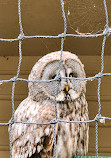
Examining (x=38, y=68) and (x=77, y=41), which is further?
(x=77, y=41)

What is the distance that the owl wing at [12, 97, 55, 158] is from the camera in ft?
6.12

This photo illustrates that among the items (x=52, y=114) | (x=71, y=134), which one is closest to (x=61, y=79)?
(x=52, y=114)

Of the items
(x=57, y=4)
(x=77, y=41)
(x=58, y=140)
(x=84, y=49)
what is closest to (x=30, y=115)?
(x=58, y=140)

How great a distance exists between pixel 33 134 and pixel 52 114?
0.17 metres

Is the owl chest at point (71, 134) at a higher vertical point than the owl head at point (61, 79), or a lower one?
lower

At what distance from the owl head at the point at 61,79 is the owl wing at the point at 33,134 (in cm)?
10

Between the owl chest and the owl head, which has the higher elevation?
the owl head

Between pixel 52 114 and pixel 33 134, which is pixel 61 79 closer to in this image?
pixel 52 114

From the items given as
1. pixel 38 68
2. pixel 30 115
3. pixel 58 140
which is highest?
pixel 38 68

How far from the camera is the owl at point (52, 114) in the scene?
190 centimetres

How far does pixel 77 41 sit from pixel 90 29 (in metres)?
0.28

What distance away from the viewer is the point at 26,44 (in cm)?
280

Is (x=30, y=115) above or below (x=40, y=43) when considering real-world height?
below

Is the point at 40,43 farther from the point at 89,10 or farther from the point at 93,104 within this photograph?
the point at 93,104
